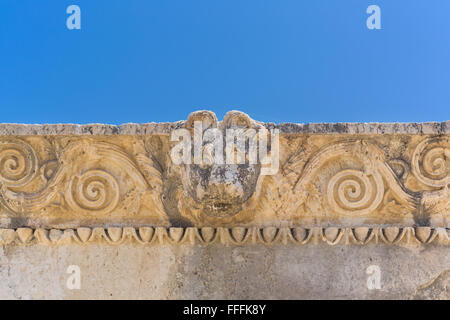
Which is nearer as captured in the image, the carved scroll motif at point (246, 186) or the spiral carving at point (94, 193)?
the carved scroll motif at point (246, 186)

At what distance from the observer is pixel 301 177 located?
344 cm

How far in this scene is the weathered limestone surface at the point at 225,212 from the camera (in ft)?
10.8

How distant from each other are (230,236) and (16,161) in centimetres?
175

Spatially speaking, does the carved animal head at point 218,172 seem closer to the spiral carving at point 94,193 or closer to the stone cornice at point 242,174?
the stone cornice at point 242,174

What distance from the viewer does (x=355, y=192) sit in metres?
3.44

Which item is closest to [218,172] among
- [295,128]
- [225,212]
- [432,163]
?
[225,212]

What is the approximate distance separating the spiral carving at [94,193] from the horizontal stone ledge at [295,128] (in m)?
0.33

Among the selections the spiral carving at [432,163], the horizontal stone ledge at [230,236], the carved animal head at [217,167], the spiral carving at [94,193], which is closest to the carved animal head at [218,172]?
the carved animal head at [217,167]

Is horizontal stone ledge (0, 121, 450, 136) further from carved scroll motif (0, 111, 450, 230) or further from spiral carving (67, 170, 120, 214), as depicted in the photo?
spiral carving (67, 170, 120, 214)

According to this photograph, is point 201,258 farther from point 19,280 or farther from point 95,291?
point 19,280

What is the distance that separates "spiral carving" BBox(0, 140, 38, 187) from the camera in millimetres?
3590

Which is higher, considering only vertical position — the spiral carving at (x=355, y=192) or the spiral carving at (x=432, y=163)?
the spiral carving at (x=432, y=163)

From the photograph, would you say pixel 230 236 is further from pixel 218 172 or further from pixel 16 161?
pixel 16 161

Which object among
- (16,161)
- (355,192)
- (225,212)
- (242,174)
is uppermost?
(16,161)
